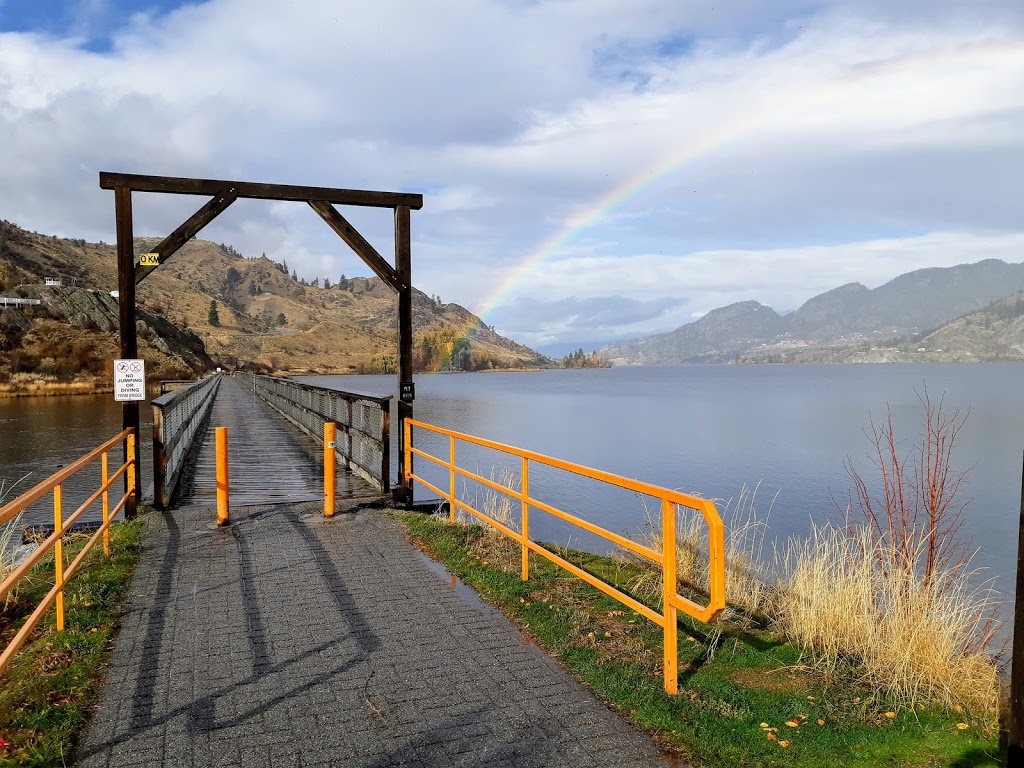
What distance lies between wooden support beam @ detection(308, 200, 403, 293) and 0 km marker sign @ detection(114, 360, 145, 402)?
2896 millimetres

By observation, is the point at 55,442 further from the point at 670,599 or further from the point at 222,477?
the point at 670,599

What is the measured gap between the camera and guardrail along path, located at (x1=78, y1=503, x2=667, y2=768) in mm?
3506

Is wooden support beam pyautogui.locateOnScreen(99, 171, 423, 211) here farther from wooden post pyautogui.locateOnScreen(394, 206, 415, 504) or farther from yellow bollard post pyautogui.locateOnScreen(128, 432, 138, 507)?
yellow bollard post pyautogui.locateOnScreen(128, 432, 138, 507)

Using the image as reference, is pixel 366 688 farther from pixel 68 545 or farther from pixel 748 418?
pixel 748 418

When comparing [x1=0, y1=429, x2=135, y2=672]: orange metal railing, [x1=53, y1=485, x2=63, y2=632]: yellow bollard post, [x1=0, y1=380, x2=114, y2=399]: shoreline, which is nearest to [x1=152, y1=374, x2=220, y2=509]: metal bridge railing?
[x1=0, y1=429, x2=135, y2=672]: orange metal railing

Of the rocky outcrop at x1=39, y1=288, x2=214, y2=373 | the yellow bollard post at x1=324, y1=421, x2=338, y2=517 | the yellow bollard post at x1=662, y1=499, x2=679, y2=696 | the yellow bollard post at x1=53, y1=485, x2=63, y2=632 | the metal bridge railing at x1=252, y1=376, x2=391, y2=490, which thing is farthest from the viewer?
the rocky outcrop at x1=39, y1=288, x2=214, y2=373

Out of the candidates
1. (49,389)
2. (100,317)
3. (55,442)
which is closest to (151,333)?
(100,317)

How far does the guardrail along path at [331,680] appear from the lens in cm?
351

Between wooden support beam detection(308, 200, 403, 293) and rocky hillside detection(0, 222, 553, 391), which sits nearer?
wooden support beam detection(308, 200, 403, 293)

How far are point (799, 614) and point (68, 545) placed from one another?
269 inches

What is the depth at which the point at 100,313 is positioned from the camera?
6956 cm

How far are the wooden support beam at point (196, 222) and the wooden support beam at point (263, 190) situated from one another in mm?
89

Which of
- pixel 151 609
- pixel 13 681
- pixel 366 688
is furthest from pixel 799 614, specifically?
pixel 13 681

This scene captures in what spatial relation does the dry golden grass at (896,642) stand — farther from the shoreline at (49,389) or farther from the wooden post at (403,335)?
the shoreline at (49,389)
